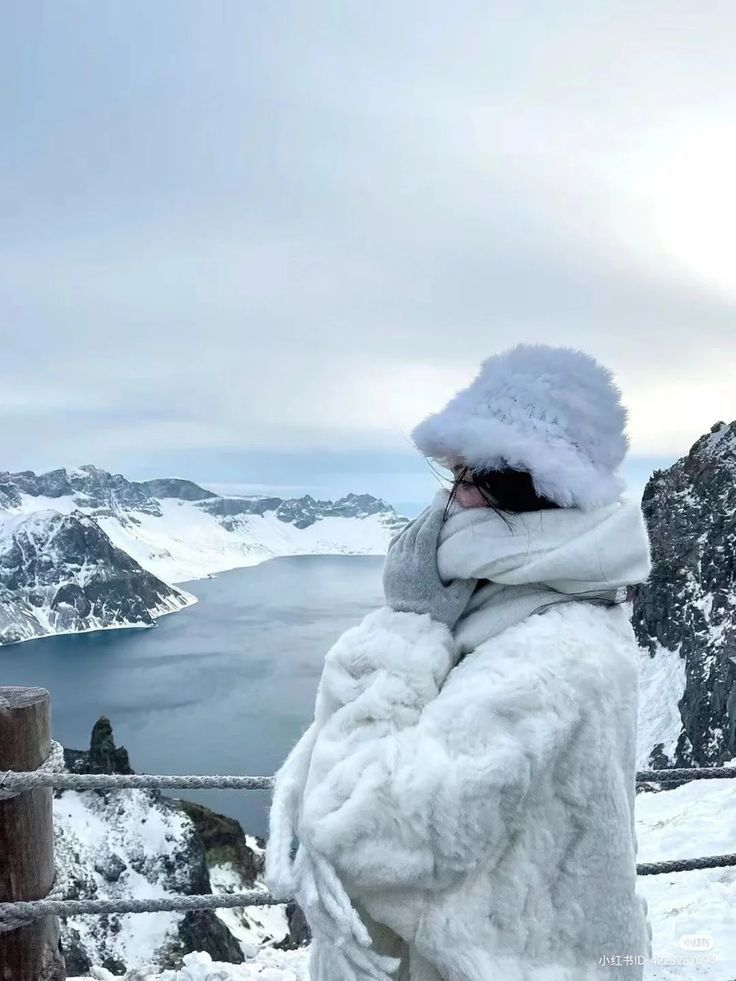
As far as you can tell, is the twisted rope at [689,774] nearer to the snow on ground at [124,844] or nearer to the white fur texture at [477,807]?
the white fur texture at [477,807]

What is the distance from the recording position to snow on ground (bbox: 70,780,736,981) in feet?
12.7

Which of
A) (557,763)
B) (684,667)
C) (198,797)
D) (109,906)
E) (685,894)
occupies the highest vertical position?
(557,763)

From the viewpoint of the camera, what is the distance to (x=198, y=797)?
4544cm

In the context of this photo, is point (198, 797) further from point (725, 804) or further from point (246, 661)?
point (725, 804)

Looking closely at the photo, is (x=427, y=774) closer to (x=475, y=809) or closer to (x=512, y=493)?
(x=475, y=809)

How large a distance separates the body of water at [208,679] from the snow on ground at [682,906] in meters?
10.7

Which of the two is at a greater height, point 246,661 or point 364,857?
point 364,857

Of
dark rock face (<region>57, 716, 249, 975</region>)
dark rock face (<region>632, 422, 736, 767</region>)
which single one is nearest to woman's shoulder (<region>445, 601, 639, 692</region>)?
dark rock face (<region>57, 716, 249, 975</region>)

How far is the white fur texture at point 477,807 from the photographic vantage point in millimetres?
1245

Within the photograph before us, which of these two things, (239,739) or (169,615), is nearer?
(239,739)

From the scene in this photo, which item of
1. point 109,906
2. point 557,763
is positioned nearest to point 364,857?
point 557,763

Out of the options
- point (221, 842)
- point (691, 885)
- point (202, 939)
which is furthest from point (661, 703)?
point (691, 885)

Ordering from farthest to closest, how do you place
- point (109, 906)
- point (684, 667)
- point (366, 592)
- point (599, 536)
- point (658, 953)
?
1. point (366, 592)
2. point (684, 667)
3. point (658, 953)
4. point (109, 906)
5. point (599, 536)

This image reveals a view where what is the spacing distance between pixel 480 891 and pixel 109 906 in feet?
4.19
